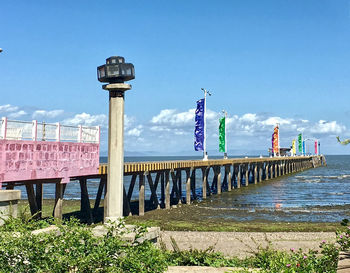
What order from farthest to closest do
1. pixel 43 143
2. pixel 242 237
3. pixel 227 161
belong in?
pixel 227 161 < pixel 242 237 < pixel 43 143

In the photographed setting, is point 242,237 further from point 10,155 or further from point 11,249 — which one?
point 11,249

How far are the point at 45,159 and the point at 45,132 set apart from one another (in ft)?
3.58

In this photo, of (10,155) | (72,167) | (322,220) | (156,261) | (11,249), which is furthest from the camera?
(322,220)

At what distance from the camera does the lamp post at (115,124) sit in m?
7.71

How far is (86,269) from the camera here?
5754 mm

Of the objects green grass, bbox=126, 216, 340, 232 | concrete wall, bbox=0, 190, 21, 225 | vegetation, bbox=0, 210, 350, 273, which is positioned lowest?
green grass, bbox=126, 216, 340, 232

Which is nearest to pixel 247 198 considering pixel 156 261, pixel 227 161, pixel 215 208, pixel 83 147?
pixel 227 161

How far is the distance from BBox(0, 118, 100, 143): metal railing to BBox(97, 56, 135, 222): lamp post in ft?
24.3

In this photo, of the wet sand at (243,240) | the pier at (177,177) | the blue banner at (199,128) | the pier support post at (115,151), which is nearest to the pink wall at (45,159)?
the pier at (177,177)

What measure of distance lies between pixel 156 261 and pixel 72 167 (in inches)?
473

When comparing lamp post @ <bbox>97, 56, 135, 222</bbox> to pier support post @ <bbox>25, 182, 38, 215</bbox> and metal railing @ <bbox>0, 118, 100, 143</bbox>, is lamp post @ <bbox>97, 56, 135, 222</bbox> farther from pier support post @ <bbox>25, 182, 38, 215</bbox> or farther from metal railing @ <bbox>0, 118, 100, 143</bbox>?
pier support post @ <bbox>25, 182, 38, 215</bbox>

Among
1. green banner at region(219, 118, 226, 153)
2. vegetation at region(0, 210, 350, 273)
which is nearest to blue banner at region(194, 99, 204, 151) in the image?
green banner at region(219, 118, 226, 153)

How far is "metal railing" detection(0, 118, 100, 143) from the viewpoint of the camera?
46.3ft

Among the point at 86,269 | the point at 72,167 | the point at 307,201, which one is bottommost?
the point at 307,201
